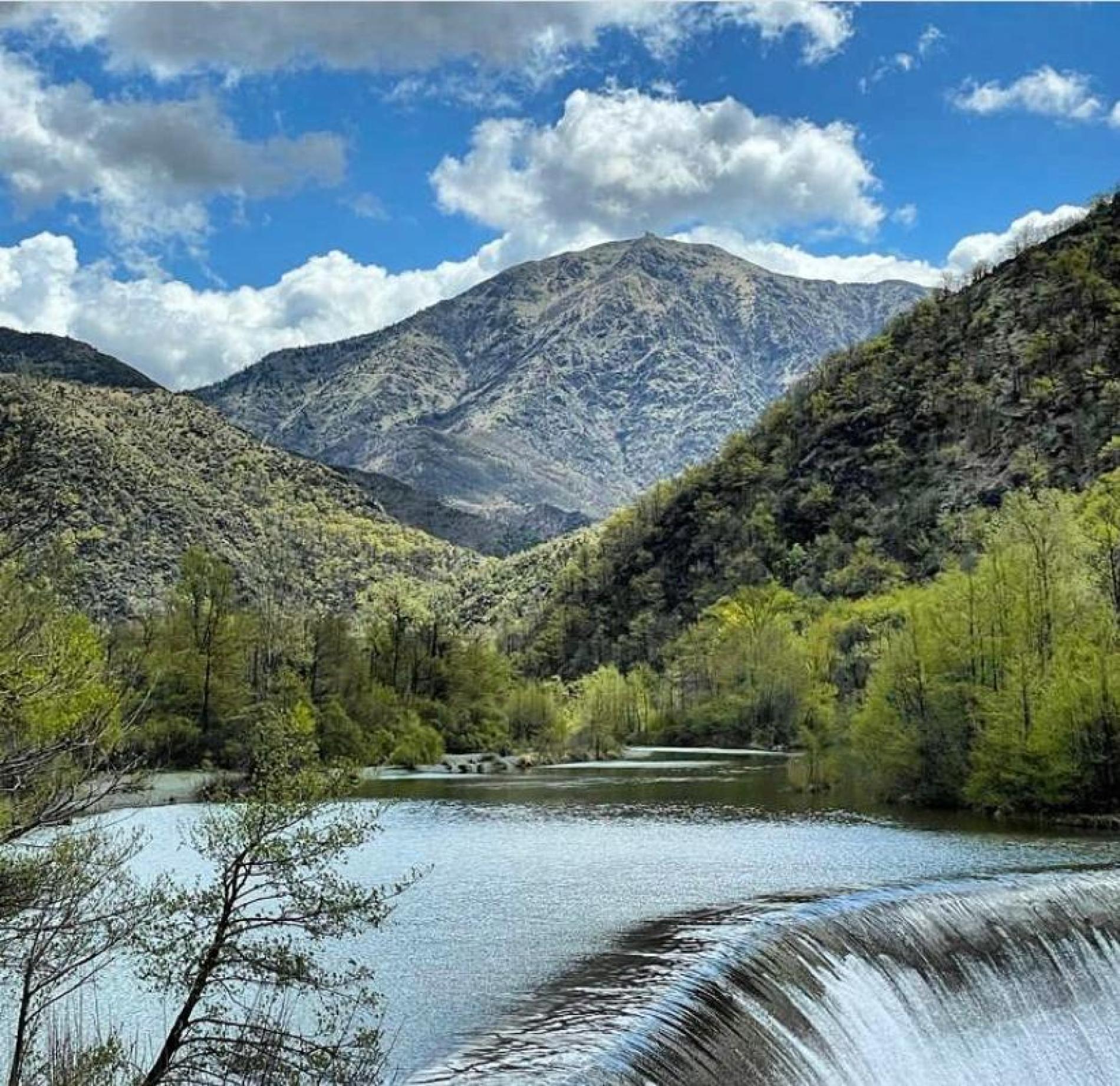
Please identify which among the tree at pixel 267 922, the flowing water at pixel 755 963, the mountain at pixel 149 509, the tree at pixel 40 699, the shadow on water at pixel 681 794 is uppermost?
the mountain at pixel 149 509

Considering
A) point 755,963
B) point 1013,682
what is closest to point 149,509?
point 1013,682

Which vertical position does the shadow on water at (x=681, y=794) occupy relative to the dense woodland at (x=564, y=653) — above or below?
below

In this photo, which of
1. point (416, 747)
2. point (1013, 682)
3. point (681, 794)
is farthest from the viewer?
point (416, 747)

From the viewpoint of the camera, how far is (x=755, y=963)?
19.3 m

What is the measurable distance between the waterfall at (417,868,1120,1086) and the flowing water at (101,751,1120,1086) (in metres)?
0.04

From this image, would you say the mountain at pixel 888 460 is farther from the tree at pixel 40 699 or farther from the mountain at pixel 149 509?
the tree at pixel 40 699

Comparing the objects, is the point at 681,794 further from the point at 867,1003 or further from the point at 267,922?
the point at 267,922

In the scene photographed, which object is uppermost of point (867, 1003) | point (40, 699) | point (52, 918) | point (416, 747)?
point (40, 699)

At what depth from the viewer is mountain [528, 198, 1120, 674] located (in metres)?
123

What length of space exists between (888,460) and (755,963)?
130 m

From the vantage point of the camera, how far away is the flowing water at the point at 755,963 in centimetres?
1659

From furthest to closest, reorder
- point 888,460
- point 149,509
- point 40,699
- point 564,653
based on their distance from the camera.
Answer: point 564,653 < point 149,509 < point 888,460 < point 40,699

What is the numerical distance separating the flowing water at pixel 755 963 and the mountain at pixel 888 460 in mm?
82143

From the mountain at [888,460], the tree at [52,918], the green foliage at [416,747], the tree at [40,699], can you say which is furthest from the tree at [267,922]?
the mountain at [888,460]
